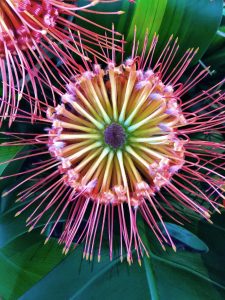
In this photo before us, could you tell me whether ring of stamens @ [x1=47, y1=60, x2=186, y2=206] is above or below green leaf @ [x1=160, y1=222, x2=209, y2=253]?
above

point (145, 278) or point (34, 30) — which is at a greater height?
point (34, 30)

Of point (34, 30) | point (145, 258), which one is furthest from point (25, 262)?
point (34, 30)

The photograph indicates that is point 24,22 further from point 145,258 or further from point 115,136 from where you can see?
point 145,258

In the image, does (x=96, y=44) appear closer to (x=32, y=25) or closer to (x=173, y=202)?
(x=32, y=25)

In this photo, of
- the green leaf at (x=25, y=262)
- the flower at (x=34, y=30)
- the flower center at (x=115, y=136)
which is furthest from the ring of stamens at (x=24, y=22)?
the green leaf at (x=25, y=262)

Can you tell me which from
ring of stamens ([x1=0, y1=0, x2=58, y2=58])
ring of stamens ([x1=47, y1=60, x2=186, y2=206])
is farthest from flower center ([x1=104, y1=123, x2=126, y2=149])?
ring of stamens ([x1=0, y1=0, x2=58, y2=58])

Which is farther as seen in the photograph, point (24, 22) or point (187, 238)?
point (187, 238)

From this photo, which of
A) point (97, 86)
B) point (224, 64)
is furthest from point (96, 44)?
point (224, 64)

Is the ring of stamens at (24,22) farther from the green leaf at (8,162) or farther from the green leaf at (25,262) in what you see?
the green leaf at (25,262)

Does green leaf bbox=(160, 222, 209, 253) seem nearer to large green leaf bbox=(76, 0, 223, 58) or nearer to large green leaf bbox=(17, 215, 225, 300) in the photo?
large green leaf bbox=(17, 215, 225, 300)
